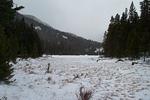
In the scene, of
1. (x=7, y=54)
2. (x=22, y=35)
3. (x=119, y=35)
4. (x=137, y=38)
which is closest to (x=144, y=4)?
(x=137, y=38)

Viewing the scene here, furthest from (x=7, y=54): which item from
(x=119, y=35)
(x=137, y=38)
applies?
(x=119, y=35)

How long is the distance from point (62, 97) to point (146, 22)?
3869 cm

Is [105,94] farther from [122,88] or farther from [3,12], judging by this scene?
[3,12]

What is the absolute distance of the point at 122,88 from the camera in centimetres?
1678

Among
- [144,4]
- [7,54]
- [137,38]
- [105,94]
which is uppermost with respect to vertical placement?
[144,4]

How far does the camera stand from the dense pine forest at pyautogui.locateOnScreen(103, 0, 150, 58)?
45.9m

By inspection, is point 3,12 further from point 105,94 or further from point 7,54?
point 105,94

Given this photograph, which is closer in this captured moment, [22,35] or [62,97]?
[62,97]

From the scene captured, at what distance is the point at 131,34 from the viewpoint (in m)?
51.3

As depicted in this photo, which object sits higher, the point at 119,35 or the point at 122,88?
the point at 119,35

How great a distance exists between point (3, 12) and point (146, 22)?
32.5 m

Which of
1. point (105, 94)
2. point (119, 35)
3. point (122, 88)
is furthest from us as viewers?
point (119, 35)

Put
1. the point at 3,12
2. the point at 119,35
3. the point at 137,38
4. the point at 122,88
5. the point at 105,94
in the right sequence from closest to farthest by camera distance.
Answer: the point at 105,94
the point at 122,88
the point at 3,12
the point at 137,38
the point at 119,35

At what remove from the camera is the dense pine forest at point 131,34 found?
45928 mm
